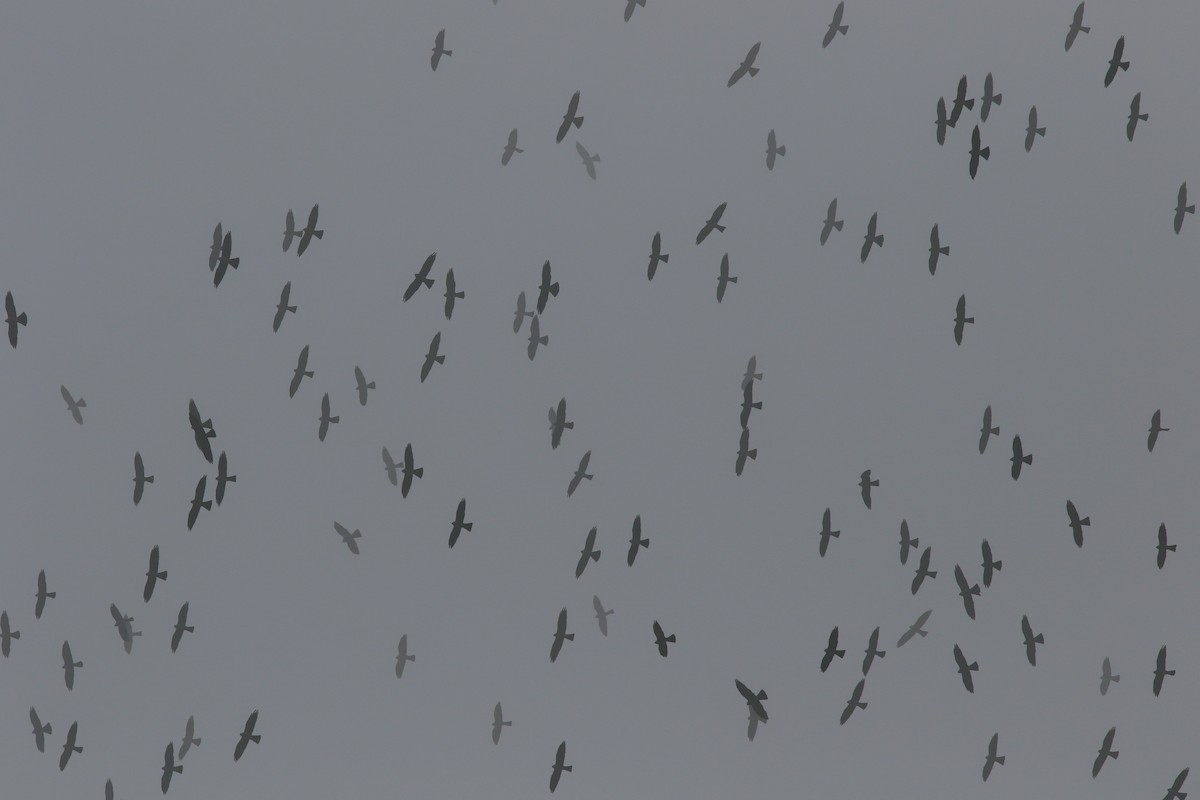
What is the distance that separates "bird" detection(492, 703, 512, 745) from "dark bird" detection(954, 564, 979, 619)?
2171 mm

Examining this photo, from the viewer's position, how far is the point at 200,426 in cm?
617

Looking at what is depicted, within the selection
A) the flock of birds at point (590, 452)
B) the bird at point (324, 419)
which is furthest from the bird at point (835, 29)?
the bird at point (324, 419)

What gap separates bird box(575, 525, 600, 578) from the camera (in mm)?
6246

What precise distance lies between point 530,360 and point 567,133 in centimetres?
108

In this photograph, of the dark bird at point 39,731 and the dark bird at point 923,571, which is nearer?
the dark bird at point 39,731

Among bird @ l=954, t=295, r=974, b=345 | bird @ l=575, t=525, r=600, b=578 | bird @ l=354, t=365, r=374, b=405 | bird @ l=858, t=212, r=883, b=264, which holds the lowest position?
bird @ l=575, t=525, r=600, b=578

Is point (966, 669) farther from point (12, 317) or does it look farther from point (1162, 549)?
point (12, 317)

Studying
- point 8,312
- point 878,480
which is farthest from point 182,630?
point 878,480

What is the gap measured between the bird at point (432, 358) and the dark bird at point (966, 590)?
8.51 feet

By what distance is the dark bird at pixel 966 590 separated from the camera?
6.28 m

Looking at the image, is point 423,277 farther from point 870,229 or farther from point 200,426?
point 870,229

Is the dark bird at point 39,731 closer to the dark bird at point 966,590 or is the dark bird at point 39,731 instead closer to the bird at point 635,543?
the bird at point 635,543

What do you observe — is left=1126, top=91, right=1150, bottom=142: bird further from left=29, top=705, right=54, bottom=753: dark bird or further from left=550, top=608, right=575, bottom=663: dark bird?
left=29, top=705, right=54, bottom=753: dark bird

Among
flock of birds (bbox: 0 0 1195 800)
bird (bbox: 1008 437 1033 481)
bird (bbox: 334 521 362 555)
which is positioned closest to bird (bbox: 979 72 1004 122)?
flock of birds (bbox: 0 0 1195 800)
